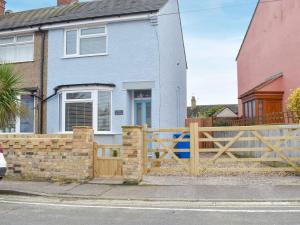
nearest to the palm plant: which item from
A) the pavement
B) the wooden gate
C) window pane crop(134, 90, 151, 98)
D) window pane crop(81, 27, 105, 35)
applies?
the pavement

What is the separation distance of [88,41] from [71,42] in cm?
90

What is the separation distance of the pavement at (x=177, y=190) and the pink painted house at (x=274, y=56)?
9.22 m

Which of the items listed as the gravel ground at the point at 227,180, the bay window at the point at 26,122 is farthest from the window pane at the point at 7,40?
the gravel ground at the point at 227,180

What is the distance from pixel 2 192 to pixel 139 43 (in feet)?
28.8

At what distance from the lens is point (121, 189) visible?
9.62 metres

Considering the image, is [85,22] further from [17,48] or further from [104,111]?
[17,48]

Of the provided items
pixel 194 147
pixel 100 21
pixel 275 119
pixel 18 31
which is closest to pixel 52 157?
pixel 194 147

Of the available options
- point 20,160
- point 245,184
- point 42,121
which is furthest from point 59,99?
point 245,184

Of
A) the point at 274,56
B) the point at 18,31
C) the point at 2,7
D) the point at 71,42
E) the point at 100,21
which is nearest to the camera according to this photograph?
the point at 100,21

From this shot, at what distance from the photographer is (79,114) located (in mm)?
15844

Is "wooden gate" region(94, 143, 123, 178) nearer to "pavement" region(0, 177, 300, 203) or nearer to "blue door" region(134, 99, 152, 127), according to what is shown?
"pavement" region(0, 177, 300, 203)

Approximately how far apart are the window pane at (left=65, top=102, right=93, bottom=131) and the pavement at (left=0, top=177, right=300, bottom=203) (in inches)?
208

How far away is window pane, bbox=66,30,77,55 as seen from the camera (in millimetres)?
16781

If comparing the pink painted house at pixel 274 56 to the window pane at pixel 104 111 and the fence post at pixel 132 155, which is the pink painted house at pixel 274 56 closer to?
the window pane at pixel 104 111
